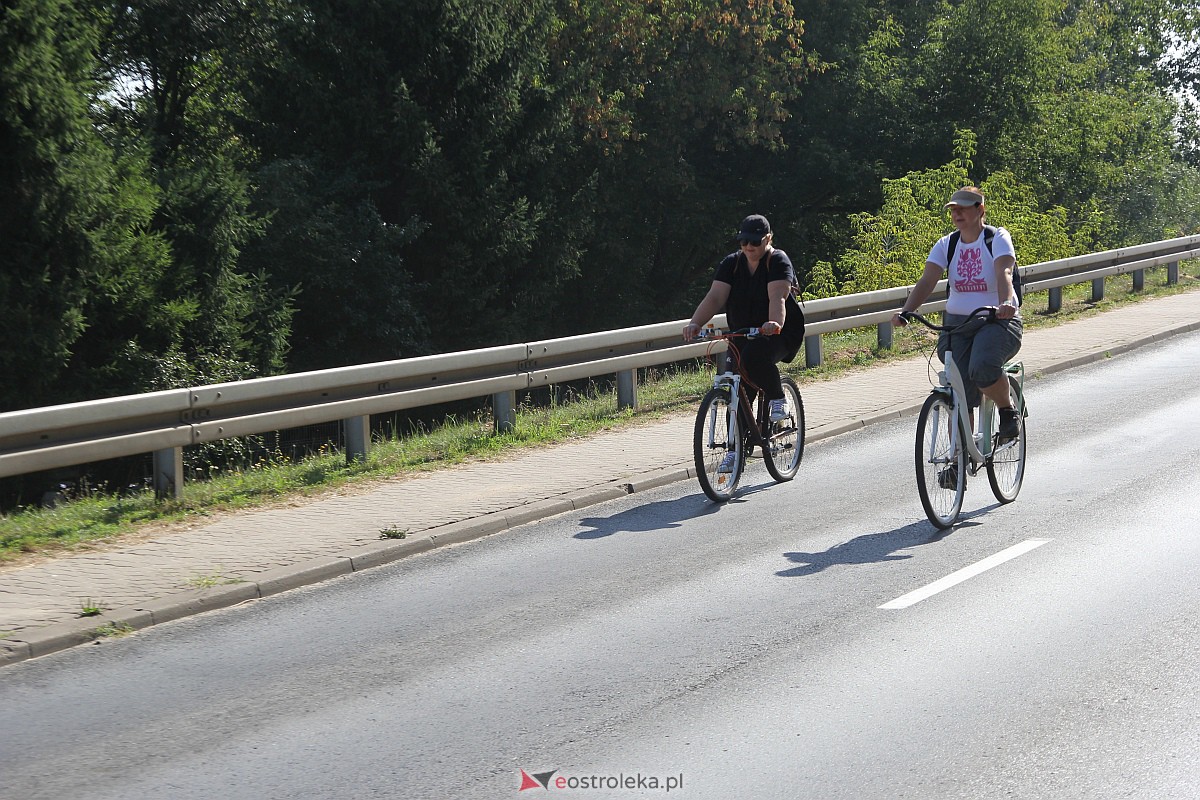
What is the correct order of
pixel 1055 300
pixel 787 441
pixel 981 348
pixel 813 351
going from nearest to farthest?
pixel 981 348, pixel 787 441, pixel 813 351, pixel 1055 300

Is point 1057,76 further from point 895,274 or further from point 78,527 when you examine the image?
point 78,527

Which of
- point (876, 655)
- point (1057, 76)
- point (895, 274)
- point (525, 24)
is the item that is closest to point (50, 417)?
point (876, 655)

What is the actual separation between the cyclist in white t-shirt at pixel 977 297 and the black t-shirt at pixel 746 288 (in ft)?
4.26

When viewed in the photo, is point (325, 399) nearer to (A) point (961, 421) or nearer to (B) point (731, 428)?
(B) point (731, 428)

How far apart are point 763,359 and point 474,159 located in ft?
58.3

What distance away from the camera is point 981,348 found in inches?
336

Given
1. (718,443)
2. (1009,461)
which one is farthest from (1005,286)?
(718,443)

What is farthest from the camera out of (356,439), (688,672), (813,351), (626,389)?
(813,351)

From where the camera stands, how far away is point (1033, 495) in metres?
9.35

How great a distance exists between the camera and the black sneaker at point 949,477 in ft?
27.8

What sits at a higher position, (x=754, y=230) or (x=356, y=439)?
(x=754, y=230)

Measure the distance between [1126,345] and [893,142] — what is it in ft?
63.3

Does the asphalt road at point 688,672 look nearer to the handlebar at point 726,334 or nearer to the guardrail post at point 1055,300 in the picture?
the handlebar at point 726,334

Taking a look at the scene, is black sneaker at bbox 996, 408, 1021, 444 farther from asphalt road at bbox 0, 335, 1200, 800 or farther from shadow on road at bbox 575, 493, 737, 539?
shadow on road at bbox 575, 493, 737, 539
